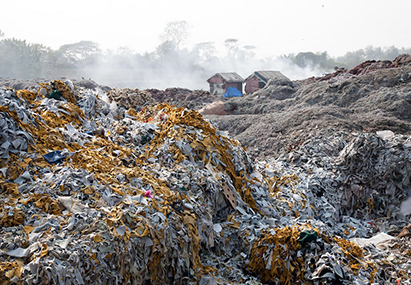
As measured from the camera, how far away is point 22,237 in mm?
3295

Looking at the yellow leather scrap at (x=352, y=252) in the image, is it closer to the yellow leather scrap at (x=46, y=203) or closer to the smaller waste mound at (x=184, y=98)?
the yellow leather scrap at (x=46, y=203)

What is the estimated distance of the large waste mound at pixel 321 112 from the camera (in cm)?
890

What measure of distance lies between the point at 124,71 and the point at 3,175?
136 feet

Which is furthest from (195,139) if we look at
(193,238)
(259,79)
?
(259,79)

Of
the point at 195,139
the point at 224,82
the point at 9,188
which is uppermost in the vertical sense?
the point at 195,139

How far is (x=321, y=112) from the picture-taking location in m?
10.5

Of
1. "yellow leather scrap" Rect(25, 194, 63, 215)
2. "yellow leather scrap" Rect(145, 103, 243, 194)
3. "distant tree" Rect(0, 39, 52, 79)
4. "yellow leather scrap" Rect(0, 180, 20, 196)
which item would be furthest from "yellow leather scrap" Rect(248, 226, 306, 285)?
"distant tree" Rect(0, 39, 52, 79)

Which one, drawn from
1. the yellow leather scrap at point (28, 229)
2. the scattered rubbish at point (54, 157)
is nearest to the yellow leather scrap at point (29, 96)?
the scattered rubbish at point (54, 157)

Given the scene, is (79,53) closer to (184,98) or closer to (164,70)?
(164,70)

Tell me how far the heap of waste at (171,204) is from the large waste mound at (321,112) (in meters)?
2.13

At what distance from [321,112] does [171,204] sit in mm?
7367

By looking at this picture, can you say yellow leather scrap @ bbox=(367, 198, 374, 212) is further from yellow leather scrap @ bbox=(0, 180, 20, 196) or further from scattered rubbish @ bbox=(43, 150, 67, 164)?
yellow leather scrap @ bbox=(0, 180, 20, 196)

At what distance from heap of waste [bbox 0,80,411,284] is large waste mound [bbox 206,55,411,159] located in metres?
2.13

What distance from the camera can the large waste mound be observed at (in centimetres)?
890
